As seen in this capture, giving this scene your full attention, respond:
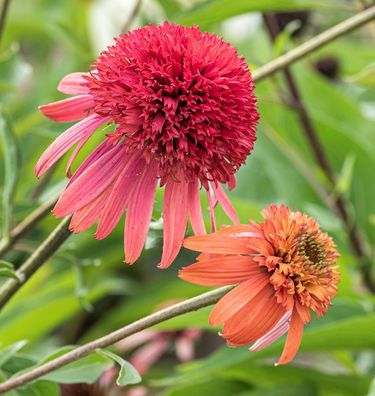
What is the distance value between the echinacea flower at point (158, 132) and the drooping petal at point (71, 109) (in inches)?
Result: 0.5

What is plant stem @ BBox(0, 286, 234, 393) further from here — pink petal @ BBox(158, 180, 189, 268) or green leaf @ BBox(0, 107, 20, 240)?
green leaf @ BBox(0, 107, 20, 240)

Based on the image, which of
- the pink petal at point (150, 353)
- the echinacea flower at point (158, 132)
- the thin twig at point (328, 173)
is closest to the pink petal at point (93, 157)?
the echinacea flower at point (158, 132)

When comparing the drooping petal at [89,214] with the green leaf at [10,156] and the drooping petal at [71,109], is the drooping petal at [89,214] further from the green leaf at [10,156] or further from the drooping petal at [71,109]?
the green leaf at [10,156]

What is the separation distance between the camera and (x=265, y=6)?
84 cm

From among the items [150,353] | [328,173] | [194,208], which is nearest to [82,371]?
[194,208]

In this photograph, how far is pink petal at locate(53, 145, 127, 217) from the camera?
464mm

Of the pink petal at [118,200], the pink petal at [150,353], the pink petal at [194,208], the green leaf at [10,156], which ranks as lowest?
the pink petal at [150,353]

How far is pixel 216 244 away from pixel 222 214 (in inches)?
12.9

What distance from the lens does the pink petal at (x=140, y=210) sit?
0.48 metres

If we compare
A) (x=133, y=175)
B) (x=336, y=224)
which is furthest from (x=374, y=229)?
(x=133, y=175)

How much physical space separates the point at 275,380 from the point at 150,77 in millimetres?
555

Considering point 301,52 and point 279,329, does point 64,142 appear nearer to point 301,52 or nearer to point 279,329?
point 279,329

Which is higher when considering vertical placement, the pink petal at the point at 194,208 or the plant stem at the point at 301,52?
the plant stem at the point at 301,52

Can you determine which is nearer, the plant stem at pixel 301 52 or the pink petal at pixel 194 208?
the pink petal at pixel 194 208
